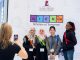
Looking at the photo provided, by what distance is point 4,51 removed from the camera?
2.43 metres

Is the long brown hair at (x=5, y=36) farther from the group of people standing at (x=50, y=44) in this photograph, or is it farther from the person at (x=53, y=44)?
the person at (x=53, y=44)

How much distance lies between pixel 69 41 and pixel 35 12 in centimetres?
139

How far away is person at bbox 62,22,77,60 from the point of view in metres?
5.92

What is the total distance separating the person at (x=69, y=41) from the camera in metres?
5.92

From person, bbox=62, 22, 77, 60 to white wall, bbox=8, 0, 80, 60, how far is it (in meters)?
0.26

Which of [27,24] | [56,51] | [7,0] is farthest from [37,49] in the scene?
[7,0]

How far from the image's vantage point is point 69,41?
5.96 m

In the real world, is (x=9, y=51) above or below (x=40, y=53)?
above

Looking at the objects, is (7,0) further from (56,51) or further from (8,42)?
(8,42)

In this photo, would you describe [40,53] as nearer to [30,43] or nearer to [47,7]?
[30,43]

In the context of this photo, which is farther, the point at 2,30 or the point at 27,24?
the point at 27,24

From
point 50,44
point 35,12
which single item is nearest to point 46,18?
point 35,12

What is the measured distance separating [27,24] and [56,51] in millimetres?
1272

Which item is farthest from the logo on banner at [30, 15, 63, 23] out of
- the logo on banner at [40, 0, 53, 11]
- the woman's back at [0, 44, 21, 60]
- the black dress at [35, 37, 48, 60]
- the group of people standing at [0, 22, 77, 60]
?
the woman's back at [0, 44, 21, 60]
